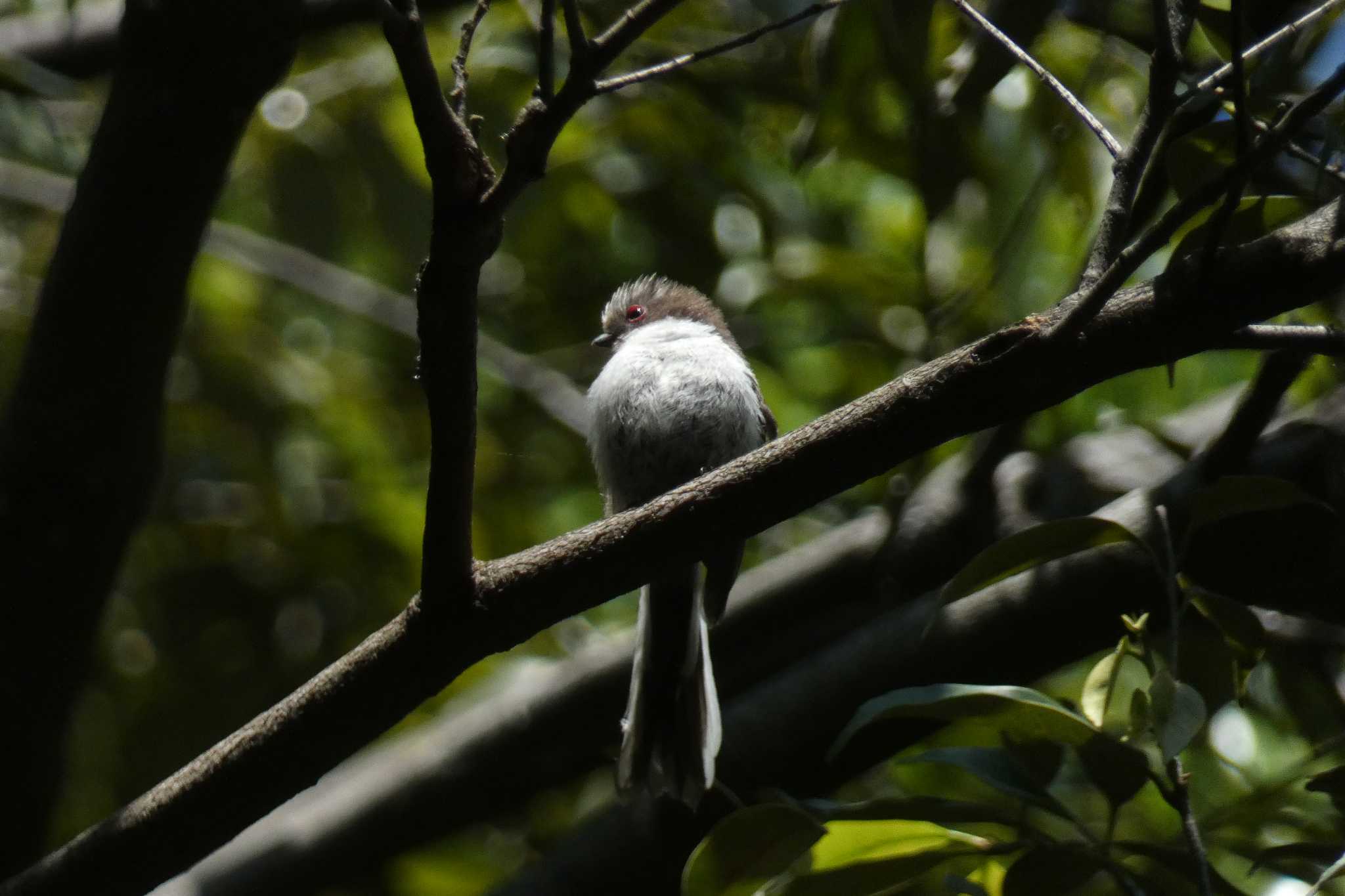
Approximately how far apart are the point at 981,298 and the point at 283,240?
2844mm

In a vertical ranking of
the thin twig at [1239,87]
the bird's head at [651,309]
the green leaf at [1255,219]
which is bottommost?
the green leaf at [1255,219]

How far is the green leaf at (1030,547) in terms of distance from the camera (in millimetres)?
2338

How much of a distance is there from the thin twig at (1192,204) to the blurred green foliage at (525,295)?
1.69 meters

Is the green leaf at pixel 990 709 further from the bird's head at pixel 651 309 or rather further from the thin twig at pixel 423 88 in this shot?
the bird's head at pixel 651 309

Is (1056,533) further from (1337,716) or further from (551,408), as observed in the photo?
(551,408)

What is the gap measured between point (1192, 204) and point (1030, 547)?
26.0 inches

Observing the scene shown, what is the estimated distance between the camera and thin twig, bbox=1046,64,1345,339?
6.13ft

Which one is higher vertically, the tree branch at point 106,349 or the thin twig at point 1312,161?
the tree branch at point 106,349

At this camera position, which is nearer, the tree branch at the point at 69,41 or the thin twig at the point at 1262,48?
the thin twig at the point at 1262,48

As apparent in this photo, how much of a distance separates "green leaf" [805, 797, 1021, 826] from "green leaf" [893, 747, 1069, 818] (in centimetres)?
5

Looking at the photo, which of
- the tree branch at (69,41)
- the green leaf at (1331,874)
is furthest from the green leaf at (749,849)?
the tree branch at (69,41)

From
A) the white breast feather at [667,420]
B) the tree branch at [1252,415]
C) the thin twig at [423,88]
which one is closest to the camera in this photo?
the thin twig at [423,88]

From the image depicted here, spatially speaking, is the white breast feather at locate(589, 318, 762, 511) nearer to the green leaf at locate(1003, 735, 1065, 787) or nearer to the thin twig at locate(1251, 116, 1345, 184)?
the green leaf at locate(1003, 735, 1065, 787)

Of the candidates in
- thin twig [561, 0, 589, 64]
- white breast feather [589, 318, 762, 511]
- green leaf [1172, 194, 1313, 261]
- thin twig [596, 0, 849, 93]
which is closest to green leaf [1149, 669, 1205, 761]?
green leaf [1172, 194, 1313, 261]
